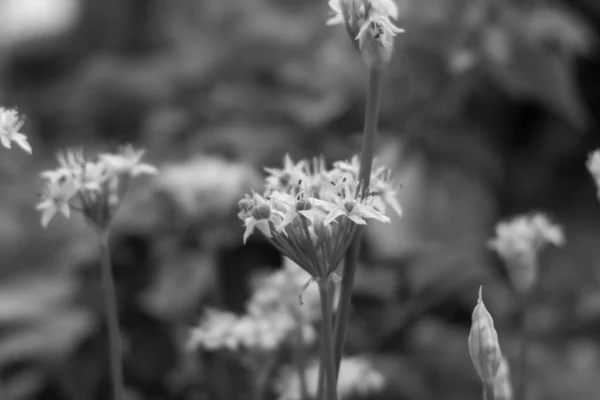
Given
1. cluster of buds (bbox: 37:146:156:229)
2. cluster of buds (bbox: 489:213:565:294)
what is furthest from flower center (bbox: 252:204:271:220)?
cluster of buds (bbox: 489:213:565:294)

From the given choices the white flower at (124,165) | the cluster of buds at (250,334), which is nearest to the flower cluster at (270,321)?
the cluster of buds at (250,334)

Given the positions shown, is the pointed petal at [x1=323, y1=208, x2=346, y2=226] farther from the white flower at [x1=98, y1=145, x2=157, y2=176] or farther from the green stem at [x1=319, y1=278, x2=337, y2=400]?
the white flower at [x1=98, y1=145, x2=157, y2=176]

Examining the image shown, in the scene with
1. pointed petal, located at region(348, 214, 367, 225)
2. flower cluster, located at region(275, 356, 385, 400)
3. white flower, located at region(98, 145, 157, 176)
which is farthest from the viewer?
flower cluster, located at region(275, 356, 385, 400)

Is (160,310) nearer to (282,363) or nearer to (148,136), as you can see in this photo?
(282,363)

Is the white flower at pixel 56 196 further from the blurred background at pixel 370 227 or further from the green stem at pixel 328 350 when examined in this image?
the blurred background at pixel 370 227

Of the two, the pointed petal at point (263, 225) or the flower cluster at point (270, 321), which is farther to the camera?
the flower cluster at point (270, 321)
